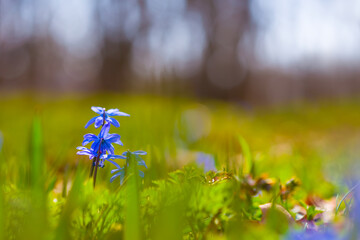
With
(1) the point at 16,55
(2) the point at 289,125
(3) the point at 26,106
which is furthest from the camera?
(1) the point at 16,55

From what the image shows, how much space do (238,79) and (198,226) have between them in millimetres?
13440

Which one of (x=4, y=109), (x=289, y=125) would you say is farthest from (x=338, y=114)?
(x=4, y=109)

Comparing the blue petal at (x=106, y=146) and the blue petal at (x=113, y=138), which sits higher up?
the blue petal at (x=113, y=138)

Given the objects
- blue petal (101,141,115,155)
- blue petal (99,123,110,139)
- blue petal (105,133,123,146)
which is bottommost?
blue petal (101,141,115,155)

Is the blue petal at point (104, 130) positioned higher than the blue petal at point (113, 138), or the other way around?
the blue petal at point (104, 130)

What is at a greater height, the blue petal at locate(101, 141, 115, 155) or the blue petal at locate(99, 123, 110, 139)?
the blue petal at locate(99, 123, 110, 139)

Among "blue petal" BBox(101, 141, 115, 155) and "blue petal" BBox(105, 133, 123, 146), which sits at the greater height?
"blue petal" BBox(105, 133, 123, 146)

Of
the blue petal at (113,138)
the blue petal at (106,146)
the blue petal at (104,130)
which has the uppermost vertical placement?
the blue petal at (104,130)

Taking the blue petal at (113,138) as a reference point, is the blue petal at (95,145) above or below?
below

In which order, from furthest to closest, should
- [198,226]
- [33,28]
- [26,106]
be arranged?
[33,28] < [26,106] < [198,226]

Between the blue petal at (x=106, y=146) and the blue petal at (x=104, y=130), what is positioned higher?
the blue petal at (x=104, y=130)

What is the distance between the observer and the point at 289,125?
27.4 ft

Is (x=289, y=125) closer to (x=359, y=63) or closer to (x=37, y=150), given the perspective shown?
(x=37, y=150)

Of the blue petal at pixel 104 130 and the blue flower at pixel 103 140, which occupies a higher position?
the blue petal at pixel 104 130
